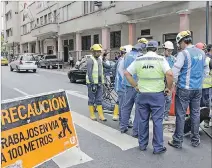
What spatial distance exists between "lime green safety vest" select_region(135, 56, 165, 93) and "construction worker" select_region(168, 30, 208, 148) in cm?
33

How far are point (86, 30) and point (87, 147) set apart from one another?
2822 centimetres

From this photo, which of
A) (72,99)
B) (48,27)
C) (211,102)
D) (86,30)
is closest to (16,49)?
(48,27)

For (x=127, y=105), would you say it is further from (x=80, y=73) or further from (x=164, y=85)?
(x=80, y=73)

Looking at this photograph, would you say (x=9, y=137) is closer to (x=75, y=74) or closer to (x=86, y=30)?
(x=75, y=74)

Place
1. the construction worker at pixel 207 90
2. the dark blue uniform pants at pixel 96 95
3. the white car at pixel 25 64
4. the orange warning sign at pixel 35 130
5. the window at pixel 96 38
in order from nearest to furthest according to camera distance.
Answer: the orange warning sign at pixel 35 130 → the construction worker at pixel 207 90 → the dark blue uniform pants at pixel 96 95 → the white car at pixel 25 64 → the window at pixel 96 38

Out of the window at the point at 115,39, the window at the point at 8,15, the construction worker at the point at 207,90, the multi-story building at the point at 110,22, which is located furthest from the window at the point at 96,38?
the window at the point at 8,15

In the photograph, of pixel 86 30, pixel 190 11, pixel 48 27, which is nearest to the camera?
pixel 190 11

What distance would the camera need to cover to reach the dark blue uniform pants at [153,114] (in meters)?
5.00

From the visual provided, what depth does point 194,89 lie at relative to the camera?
17.0 ft

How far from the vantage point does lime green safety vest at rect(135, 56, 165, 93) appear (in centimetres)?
491

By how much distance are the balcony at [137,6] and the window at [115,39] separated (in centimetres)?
468

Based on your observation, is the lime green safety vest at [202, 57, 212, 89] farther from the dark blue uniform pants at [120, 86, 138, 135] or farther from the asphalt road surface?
the dark blue uniform pants at [120, 86, 138, 135]

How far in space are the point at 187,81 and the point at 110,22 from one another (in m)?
23.0

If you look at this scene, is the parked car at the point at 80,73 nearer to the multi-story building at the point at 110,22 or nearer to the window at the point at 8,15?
the multi-story building at the point at 110,22
